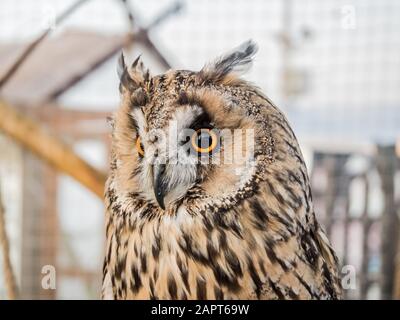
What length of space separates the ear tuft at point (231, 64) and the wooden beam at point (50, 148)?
35 cm

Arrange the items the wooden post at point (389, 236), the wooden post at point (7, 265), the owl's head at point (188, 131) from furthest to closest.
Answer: the wooden post at point (389, 236) < the wooden post at point (7, 265) < the owl's head at point (188, 131)

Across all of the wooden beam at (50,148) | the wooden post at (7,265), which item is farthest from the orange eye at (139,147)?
the wooden post at (7,265)

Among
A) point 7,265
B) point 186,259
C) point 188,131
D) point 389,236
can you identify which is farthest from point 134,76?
point 389,236

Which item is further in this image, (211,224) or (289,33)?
(289,33)

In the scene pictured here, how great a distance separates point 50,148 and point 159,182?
14.1 inches

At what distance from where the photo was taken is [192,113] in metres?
0.88

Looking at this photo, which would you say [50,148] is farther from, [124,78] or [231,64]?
[231,64]

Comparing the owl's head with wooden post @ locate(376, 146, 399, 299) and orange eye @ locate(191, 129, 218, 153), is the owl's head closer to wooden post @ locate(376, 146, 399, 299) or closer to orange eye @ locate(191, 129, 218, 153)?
orange eye @ locate(191, 129, 218, 153)

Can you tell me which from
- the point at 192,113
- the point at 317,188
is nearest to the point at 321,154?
the point at 317,188

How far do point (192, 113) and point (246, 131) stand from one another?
0.09m

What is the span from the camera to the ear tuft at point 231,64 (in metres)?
0.91

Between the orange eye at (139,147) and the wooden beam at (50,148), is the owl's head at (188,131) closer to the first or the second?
the orange eye at (139,147)

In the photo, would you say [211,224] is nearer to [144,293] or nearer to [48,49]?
[144,293]

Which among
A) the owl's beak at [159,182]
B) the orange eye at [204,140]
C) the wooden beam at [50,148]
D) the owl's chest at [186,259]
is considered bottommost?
the owl's chest at [186,259]
